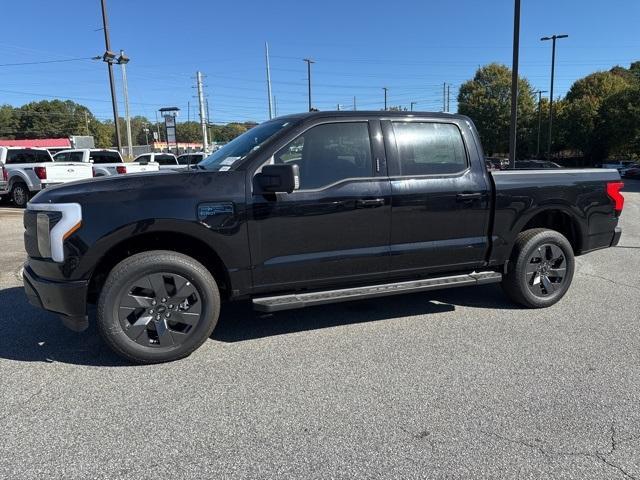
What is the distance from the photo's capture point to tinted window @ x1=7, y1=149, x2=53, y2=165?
16109mm

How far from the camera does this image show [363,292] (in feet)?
13.7

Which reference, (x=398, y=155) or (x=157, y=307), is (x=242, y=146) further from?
(x=157, y=307)

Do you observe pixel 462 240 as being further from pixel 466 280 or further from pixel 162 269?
pixel 162 269

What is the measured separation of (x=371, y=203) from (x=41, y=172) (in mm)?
13162

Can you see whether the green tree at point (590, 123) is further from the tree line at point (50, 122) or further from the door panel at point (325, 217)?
the tree line at point (50, 122)

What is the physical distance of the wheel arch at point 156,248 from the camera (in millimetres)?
3762

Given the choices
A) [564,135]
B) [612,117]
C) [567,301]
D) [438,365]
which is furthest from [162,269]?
[564,135]

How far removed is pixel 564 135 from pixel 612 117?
22.4 ft

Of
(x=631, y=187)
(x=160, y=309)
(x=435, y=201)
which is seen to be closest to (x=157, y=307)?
(x=160, y=309)

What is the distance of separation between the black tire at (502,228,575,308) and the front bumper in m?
3.84

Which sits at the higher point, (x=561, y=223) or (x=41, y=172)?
(x=41, y=172)

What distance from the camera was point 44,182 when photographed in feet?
46.8

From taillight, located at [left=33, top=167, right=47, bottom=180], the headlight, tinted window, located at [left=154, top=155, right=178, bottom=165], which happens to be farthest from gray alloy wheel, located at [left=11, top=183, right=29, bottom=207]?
the headlight

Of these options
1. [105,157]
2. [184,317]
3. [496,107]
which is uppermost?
Result: [496,107]
